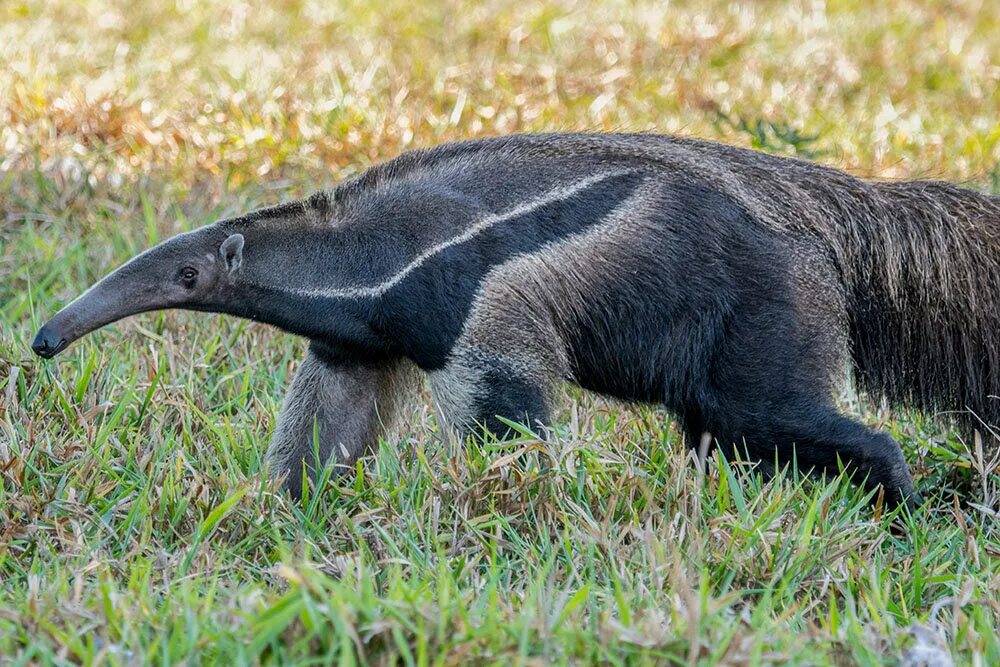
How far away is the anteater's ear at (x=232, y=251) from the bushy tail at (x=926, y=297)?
207 centimetres

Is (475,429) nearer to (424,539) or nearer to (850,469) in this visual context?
(424,539)

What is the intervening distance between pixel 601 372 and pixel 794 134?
256 centimetres

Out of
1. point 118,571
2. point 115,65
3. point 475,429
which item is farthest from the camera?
point 115,65

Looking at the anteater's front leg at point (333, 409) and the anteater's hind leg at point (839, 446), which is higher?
the anteater's front leg at point (333, 409)

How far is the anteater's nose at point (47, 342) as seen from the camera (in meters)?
4.68

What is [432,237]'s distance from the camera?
4.89 metres

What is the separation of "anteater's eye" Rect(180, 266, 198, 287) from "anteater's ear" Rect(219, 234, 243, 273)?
0.36ft

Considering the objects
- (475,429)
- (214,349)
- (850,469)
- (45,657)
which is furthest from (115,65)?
(45,657)

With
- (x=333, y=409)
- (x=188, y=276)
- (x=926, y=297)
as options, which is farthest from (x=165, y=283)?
(x=926, y=297)

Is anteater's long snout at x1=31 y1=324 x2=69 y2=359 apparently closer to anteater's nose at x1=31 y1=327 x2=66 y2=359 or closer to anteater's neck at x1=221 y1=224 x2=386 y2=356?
anteater's nose at x1=31 y1=327 x2=66 y2=359

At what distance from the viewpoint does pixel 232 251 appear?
4941 mm

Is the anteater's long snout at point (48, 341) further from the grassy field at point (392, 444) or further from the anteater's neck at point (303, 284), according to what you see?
the anteater's neck at point (303, 284)

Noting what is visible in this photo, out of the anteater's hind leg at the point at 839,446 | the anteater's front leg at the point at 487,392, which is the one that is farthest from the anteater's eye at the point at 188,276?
the anteater's hind leg at the point at 839,446

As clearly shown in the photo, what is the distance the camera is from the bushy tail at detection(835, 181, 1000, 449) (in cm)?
514
